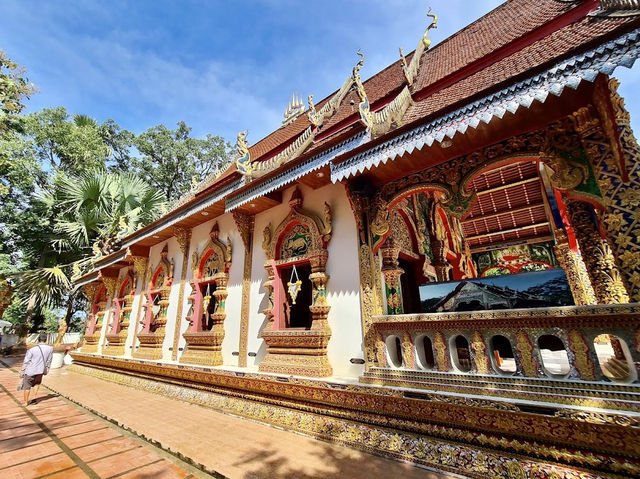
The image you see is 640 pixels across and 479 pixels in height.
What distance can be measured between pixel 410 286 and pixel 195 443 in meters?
3.81

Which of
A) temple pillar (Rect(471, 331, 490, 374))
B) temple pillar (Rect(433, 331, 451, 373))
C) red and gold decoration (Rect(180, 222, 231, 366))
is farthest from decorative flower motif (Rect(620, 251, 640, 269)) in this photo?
red and gold decoration (Rect(180, 222, 231, 366))

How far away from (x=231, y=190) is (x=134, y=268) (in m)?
5.96

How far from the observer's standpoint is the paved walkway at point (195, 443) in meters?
2.59

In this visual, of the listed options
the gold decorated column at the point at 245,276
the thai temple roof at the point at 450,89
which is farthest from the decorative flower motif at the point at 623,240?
the gold decorated column at the point at 245,276

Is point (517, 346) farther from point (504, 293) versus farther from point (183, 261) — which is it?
point (183, 261)

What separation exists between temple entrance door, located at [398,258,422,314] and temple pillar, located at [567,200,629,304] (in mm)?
2238

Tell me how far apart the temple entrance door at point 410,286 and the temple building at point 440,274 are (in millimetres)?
50

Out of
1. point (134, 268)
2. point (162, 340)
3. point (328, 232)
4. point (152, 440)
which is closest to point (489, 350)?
point (328, 232)

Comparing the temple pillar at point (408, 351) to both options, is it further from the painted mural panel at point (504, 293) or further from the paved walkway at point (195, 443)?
the paved walkway at point (195, 443)

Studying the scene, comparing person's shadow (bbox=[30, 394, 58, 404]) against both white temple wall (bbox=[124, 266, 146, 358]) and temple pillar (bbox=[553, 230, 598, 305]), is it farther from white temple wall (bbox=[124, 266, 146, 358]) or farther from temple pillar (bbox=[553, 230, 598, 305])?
temple pillar (bbox=[553, 230, 598, 305])

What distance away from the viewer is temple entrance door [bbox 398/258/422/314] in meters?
5.10

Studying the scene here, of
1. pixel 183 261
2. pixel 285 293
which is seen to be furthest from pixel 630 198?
pixel 183 261

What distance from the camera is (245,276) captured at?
5.50 metres

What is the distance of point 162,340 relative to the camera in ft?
22.7
